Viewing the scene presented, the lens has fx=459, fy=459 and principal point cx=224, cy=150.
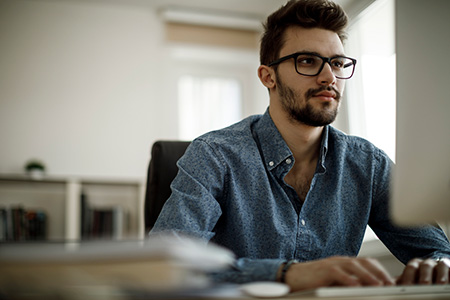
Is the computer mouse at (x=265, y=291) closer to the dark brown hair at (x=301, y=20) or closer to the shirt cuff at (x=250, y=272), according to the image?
the shirt cuff at (x=250, y=272)

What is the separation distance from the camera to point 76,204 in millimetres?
3162

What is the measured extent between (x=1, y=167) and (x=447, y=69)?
135 inches

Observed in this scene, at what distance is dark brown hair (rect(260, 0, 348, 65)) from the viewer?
1.37 metres

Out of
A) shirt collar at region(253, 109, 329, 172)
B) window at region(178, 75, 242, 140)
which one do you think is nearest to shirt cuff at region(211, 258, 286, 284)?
shirt collar at region(253, 109, 329, 172)

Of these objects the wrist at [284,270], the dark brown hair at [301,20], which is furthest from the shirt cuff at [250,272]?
the dark brown hair at [301,20]

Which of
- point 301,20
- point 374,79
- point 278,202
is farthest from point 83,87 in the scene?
point 278,202

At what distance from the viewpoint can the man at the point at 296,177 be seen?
1.09 meters

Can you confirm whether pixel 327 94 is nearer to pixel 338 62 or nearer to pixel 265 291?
pixel 338 62

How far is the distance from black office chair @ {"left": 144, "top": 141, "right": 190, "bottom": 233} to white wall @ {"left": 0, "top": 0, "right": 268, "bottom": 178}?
2455mm

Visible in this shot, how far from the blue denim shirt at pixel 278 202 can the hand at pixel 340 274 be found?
373 mm

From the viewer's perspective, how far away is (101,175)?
140 inches

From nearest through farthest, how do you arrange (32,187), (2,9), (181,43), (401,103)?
(401,103)
(32,187)
(2,9)
(181,43)

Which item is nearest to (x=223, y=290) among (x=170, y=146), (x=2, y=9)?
(x=170, y=146)

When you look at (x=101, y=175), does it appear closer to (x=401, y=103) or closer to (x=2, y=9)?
(x=2, y=9)
